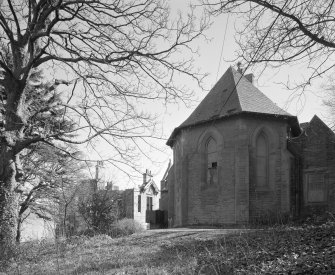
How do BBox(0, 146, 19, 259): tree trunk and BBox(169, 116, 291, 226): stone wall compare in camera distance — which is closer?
BBox(0, 146, 19, 259): tree trunk

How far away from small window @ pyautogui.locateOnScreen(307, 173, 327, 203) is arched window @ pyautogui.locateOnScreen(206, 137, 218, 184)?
5.35m

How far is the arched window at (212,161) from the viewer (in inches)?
885

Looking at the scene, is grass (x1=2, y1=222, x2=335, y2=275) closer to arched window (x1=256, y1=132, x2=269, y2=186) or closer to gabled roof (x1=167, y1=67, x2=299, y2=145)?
arched window (x1=256, y1=132, x2=269, y2=186)

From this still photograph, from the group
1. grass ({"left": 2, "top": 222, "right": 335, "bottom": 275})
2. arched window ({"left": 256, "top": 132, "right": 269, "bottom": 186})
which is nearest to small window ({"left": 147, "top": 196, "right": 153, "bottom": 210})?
arched window ({"left": 256, "top": 132, "right": 269, "bottom": 186})

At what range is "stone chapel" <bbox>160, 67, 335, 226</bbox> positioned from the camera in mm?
20797

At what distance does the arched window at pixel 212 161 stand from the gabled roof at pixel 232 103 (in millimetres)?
1564

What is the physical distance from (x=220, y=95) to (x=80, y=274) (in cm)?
1786

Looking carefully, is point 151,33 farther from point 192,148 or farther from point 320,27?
point 192,148

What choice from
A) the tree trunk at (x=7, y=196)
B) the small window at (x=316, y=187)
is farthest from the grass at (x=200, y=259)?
the small window at (x=316, y=187)

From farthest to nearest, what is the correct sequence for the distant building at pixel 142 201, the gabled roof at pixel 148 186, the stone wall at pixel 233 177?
the gabled roof at pixel 148 186
the distant building at pixel 142 201
the stone wall at pixel 233 177

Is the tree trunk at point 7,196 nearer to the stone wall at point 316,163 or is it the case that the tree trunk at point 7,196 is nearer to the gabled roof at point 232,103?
the gabled roof at point 232,103

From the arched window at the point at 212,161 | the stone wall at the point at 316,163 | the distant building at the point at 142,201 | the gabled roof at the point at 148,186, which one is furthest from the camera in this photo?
the gabled roof at the point at 148,186

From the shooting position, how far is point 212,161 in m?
22.8

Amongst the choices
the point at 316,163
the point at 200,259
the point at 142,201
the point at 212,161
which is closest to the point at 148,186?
the point at 142,201
